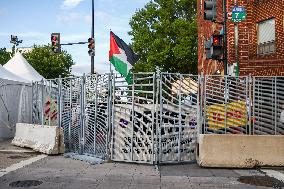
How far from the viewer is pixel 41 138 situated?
1476 cm

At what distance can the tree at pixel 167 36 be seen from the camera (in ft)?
130

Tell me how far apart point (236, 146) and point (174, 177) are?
2.59 m

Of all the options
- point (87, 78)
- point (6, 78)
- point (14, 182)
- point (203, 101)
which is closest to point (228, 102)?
point (203, 101)

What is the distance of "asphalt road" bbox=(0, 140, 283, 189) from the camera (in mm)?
8750

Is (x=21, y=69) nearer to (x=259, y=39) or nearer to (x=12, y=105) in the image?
(x=12, y=105)

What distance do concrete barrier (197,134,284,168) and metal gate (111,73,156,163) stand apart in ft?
5.05

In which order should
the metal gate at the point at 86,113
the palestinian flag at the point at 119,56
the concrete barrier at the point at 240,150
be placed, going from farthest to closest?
the palestinian flag at the point at 119,56, the metal gate at the point at 86,113, the concrete barrier at the point at 240,150

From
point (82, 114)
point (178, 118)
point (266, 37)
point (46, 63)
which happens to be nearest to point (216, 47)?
point (178, 118)

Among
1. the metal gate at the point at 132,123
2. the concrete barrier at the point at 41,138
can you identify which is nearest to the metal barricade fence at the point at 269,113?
the metal gate at the point at 132,123

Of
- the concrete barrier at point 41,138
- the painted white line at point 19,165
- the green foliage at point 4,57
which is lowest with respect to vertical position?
the painted white line at point 19,165

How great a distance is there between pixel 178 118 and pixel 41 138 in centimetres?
561

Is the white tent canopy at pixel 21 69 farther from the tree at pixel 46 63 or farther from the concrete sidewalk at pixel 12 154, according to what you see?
the tree at pixel 46 63

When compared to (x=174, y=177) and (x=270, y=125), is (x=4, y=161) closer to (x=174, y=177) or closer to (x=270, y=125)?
(x=174, y=177)

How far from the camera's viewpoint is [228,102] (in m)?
12.2
